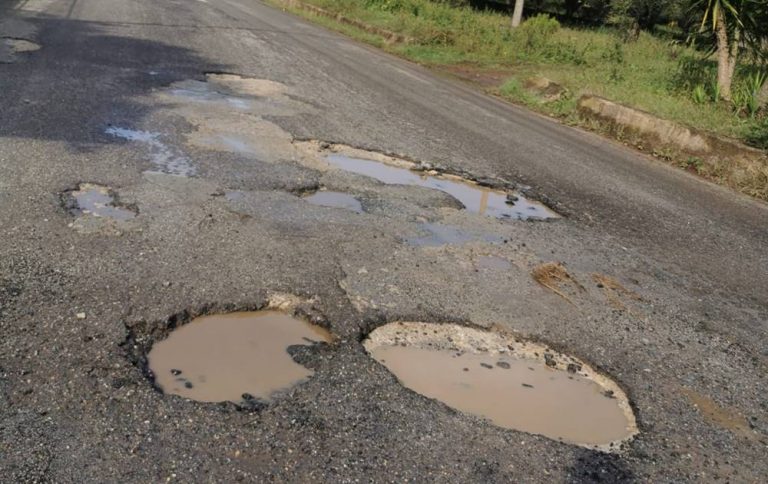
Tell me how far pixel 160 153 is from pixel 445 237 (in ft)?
8.90

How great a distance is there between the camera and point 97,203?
5.01 meters

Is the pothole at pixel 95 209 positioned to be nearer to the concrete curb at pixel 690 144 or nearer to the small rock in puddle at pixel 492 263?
the small rock in puddle at pixel 492 263

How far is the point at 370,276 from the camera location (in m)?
4.47

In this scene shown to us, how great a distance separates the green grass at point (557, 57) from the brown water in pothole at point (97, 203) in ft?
28.1

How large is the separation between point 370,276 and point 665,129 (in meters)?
7.88

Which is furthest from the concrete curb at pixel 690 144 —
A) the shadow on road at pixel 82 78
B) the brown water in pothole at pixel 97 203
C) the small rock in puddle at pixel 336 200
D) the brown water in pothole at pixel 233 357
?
the brown water in pothole at pixel 97 203

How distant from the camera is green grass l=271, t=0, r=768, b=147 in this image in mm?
A: 12094

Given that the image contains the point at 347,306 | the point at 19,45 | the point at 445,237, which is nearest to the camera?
the point at 347,306

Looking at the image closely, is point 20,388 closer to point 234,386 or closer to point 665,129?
point 234,386

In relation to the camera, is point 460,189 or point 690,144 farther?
point 690,144

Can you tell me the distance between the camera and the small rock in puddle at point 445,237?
5.29m

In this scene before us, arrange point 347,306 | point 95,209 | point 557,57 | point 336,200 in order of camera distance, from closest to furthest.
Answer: point 347,306, point 95,209, point 336,200, point 557,57

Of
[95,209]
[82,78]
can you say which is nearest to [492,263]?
[95,209]

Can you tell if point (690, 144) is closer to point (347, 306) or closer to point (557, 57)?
point (347, 306)
